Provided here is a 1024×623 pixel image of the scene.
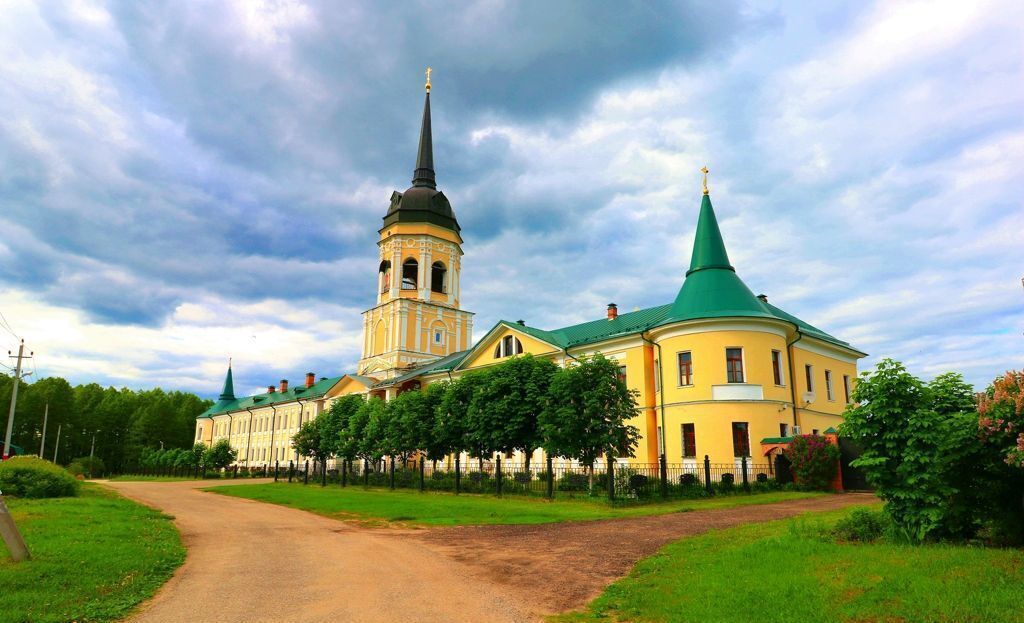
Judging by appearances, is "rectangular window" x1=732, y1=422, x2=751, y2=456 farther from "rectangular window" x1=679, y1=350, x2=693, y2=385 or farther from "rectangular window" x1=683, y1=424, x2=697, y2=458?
"rectangular window" x1=679, y1=350, x2=693, y2=385

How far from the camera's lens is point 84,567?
8828mm

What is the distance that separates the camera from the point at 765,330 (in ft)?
102

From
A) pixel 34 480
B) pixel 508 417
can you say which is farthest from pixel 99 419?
pixel 508 417

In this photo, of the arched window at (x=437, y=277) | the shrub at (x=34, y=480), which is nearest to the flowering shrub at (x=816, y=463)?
the shrub at (x=34, y=480)

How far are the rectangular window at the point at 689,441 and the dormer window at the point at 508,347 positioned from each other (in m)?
13.3

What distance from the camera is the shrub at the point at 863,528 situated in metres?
9.51

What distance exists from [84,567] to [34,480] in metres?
17.2

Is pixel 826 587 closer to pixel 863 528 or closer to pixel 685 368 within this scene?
pixel 863 528

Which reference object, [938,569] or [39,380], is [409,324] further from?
[39,380]

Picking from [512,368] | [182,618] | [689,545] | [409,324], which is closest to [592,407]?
[512,368]

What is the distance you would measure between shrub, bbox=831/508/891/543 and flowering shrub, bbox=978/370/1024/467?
7.69 feet

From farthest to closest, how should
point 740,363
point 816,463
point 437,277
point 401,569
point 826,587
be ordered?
point 437,277
point 740,363
point 816,463
point 401,569
point 826,587

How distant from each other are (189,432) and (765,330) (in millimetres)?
94528

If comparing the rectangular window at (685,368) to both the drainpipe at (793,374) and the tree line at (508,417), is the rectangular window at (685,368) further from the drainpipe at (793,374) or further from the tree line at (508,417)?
the drainpipe at (793,374)
